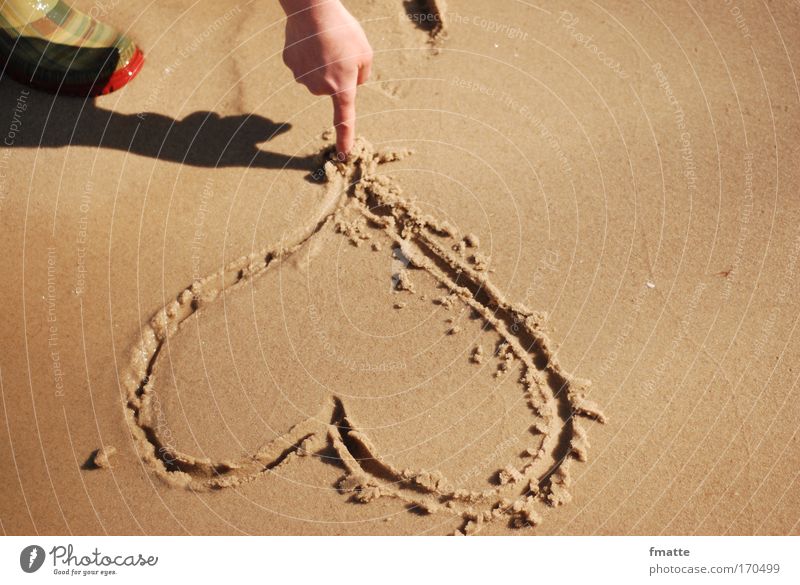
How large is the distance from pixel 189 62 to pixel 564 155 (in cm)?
166

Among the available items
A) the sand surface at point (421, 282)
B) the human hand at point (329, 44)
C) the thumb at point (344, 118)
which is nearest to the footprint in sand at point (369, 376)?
the sand surface at point (421, 282)

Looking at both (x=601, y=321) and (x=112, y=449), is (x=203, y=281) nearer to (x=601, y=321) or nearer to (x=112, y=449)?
(x=112, y=449)

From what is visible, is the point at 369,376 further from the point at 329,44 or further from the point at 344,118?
the point at 329,44

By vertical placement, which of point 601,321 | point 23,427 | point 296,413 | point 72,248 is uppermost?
point 601,321

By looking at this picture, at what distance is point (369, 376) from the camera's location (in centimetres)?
254

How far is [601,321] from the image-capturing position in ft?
8.43

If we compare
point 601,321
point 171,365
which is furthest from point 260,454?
point 601,321

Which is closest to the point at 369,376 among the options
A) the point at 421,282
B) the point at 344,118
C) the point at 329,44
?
the point at 421,282

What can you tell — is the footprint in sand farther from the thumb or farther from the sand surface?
the thumb

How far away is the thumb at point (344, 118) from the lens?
251cm

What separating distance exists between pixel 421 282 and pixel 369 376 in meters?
0.40
